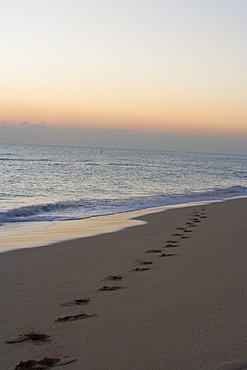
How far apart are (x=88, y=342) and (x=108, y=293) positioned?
49.0 inches

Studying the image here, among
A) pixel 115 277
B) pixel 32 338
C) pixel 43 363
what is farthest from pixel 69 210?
pixel 43 363

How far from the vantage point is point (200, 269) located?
16.3ft

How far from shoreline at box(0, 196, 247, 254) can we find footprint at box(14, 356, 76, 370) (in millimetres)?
4862

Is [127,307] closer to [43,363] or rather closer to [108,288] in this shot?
[108,288]

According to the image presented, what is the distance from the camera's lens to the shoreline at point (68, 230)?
809cm

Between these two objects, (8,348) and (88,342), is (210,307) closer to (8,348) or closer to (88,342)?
(88,342)

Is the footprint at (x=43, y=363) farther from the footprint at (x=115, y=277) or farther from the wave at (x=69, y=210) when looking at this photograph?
the wave at (x=69, y=210)

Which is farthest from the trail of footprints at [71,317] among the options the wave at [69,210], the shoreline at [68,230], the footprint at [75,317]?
the wave at [69,210]

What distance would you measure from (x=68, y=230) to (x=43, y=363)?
7.53m

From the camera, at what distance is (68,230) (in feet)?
33.1

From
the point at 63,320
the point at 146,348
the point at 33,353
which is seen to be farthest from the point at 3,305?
the point at 146,348

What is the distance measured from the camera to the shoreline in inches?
319

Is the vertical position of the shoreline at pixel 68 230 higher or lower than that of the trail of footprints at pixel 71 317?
lower

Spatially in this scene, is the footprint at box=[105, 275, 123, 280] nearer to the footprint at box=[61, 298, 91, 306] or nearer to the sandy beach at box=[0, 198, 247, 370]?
the sandy beach at box=[0, 198, 247, 370]
